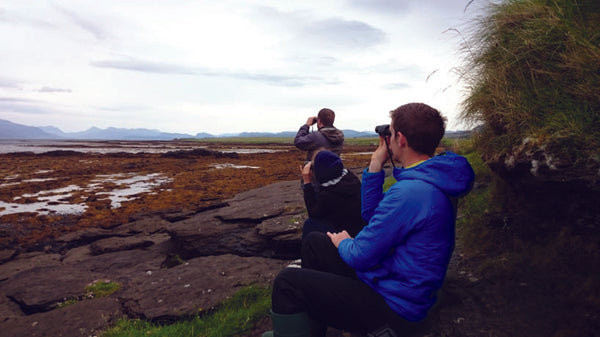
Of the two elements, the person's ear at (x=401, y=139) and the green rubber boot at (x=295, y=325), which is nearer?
the person's ear at (x=401, y=139)

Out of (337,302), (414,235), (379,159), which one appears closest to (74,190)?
(337,302)

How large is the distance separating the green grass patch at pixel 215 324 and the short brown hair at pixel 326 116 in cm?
352

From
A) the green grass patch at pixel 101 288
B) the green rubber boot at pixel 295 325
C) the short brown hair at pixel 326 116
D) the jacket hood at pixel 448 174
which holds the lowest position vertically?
the green grass patch at pixel 101 288

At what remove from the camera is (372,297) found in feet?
8.45

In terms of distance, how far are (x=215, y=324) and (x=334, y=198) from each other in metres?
2.43

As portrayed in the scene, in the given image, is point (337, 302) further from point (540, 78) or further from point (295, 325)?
point (540, 78)

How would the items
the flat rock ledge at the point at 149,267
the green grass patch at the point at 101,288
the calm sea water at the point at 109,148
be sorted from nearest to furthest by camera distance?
the flat rock ledge at the point at 149,267 < the green grass patch at the point at 101,288 < the calm sea water at the point at 109,148

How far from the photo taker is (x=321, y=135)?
22.9 feet

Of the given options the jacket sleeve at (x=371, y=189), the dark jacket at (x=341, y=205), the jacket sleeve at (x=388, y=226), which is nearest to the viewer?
the jacket sleeve at (x=388, y=226)

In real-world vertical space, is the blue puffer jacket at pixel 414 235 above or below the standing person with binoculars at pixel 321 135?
below

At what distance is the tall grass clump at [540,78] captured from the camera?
10.9 ft

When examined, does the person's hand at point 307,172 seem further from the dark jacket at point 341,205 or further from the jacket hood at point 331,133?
the jacket hood at point 331,133

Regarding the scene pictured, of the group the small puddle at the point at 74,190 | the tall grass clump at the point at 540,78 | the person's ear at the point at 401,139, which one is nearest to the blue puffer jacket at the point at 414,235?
the person's ear at the point at 401,139

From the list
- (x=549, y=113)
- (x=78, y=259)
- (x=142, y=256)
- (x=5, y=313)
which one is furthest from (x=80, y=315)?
(x=549, y=113)
